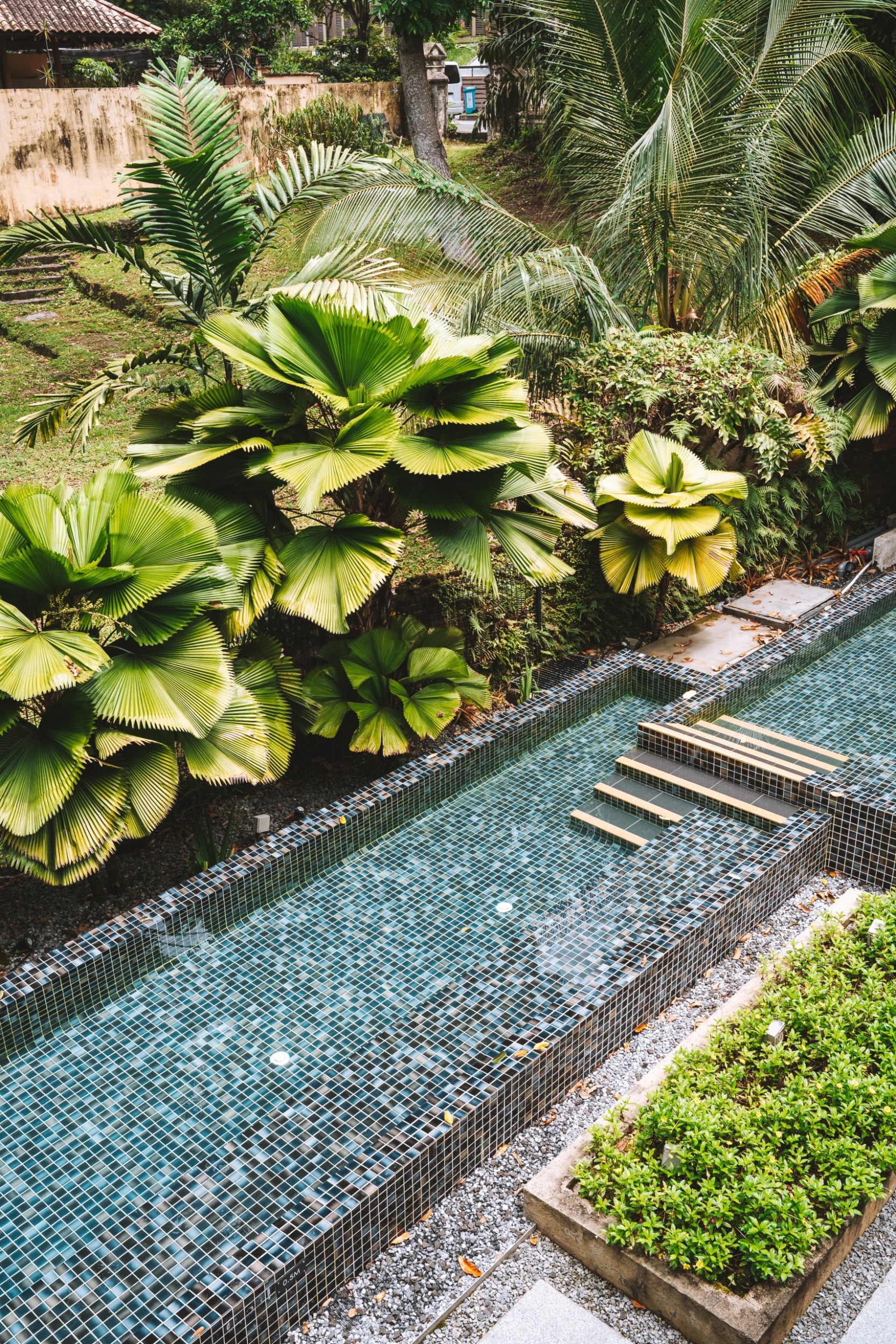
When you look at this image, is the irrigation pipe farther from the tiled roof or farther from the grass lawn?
the tiled roof

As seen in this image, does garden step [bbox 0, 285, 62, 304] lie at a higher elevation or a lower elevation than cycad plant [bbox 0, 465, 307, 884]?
higher

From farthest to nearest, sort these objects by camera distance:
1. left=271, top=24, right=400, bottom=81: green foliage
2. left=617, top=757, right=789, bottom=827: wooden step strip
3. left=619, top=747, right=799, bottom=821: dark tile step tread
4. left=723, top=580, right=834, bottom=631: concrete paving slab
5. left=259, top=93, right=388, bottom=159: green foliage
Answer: left=271, top=24, right=400, bottom=81: green foliage < left=259, top=93, right=388, bottom=159: green foliage < left=723, top=580, right=834, bottom=631: concrete paving slab < left=619, top=747, right=799, bottom=821: dark tile step tread < left=617, top=757, right=789, bottom=827: wooden step strip

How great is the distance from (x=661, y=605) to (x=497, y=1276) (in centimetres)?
539

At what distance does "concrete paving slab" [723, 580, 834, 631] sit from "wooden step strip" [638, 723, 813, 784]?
87.4 inches

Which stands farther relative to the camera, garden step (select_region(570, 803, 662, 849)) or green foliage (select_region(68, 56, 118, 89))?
green foliage (select_region(68, 56, 118, 89))

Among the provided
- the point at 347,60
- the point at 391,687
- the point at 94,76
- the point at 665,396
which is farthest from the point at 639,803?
the point at 347,60

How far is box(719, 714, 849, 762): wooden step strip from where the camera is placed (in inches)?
252

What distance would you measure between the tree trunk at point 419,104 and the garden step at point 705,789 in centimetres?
1034

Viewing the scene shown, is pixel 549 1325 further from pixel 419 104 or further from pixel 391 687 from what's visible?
pixel 419 104

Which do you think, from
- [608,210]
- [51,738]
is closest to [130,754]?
[51,738]

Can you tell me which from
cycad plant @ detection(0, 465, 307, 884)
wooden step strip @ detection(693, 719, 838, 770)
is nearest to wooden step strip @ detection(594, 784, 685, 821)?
wooden step strip @ detection(693, 719, 838, 770)

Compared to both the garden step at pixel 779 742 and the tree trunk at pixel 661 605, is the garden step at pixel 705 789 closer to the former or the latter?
the garden step at pixel 779 742

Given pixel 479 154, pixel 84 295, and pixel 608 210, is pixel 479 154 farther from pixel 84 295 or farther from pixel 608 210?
pixel 608 210

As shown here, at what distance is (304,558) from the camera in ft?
18.6
